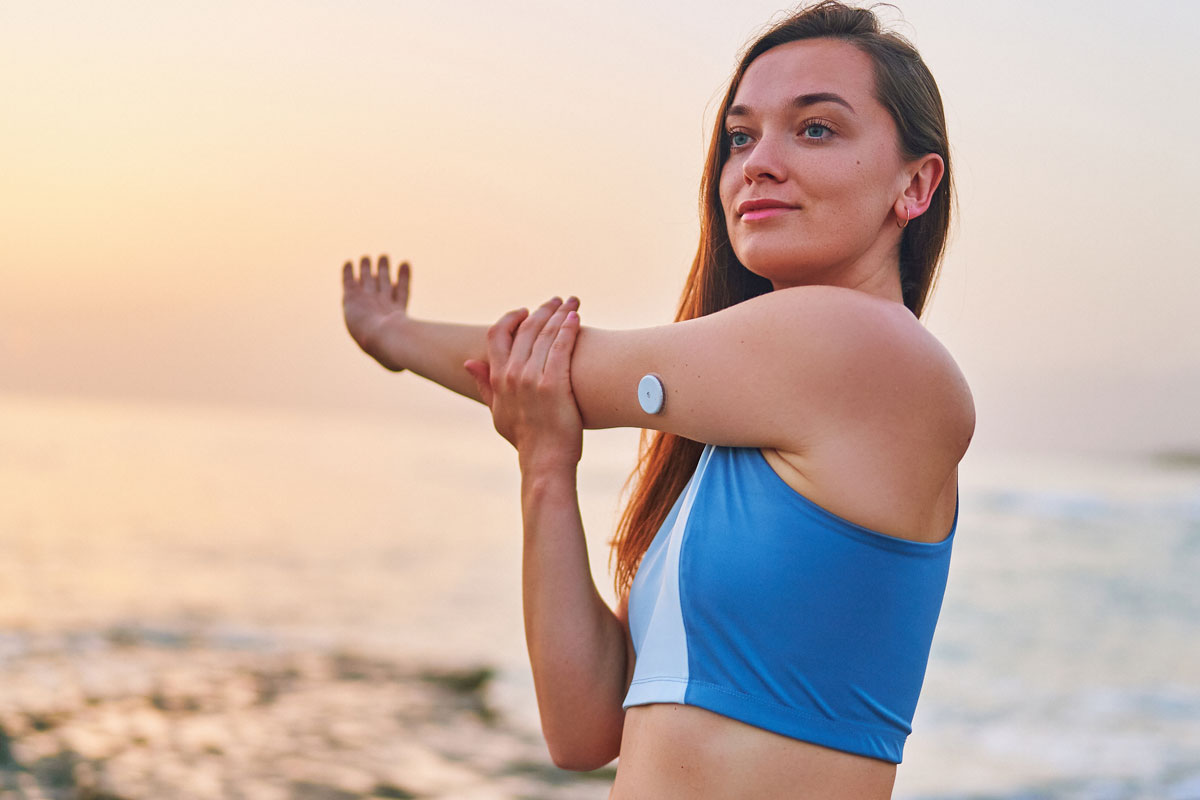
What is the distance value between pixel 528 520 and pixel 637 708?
36 cm

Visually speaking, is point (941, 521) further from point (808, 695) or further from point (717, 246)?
point (717, 246)

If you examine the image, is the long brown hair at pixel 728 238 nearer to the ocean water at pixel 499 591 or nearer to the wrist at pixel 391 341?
the wrist at pixel 391 341

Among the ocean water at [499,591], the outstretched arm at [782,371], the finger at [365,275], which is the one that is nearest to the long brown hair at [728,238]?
the outstretched arm at [782,371]

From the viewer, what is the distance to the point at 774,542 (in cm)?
156

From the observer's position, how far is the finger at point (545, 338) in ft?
6.11

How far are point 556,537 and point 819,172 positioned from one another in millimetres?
730

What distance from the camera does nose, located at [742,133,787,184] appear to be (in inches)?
68.8

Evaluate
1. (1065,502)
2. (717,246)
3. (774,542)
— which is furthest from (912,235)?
(1065,502)

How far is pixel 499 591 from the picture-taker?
13891 mm

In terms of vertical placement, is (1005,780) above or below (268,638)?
above

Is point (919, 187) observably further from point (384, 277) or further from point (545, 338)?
point (384, 277)

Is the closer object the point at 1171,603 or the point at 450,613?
the point at 450,613

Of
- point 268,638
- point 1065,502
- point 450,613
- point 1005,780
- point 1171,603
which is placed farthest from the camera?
point 1065,502

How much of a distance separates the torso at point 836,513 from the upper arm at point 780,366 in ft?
0.11
